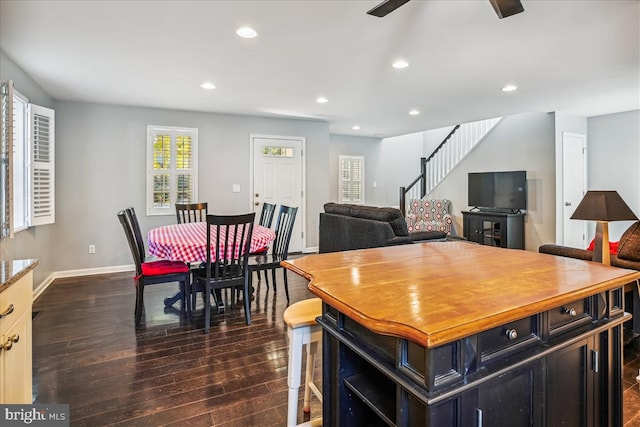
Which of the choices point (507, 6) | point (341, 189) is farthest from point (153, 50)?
point (341, 189)

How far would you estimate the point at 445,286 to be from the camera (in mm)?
1191

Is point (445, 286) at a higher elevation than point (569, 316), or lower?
higher

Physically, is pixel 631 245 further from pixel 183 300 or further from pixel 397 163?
pixel 397 163

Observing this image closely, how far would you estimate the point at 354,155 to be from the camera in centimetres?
844

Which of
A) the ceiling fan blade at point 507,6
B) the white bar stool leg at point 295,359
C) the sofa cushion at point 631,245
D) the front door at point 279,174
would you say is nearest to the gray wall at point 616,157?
the sofa cushion at point 631,245

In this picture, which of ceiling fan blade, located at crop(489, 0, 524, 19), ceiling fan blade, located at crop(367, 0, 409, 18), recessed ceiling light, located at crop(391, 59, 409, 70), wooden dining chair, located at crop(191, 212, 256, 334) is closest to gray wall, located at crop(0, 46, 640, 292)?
wooden dining chair, located at crop(191, 212, 256, 334)

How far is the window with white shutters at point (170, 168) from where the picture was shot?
5199mm

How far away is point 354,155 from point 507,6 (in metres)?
6.62

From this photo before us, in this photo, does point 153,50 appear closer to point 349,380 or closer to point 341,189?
point 349,380

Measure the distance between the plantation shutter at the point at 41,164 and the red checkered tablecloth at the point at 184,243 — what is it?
140 centimetres

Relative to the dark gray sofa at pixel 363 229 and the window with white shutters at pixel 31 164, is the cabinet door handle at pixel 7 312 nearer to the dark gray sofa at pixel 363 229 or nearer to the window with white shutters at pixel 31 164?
the window with white shutters at pixel 31 164

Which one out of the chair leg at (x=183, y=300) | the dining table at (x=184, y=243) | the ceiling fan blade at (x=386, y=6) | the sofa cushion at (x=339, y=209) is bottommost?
the chair leg at (x=183, y=300)

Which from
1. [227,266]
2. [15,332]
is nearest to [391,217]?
[227,266]

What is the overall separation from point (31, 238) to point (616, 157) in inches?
329
